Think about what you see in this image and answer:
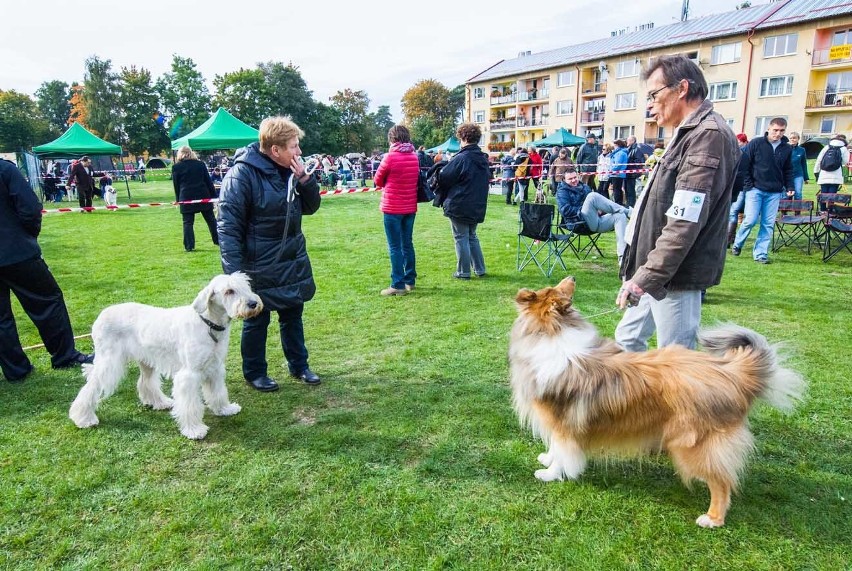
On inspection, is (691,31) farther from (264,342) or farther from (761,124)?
(264,342)

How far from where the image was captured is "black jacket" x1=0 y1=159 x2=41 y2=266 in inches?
157

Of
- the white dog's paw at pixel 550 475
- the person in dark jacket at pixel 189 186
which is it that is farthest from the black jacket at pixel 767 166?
the person in dark jacket at pixel 189 186

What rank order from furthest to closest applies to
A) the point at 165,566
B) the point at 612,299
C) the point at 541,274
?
the point at 541,274 → the point at 612,299 → the point at 165,566

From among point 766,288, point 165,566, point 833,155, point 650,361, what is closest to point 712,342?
point 650,361

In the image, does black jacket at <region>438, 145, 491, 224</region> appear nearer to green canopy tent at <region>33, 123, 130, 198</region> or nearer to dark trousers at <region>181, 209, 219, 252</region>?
dark trousers at <region>181, 209, 219, 252</region>

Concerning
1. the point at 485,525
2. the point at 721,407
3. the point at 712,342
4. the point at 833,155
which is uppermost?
the point at 833,155

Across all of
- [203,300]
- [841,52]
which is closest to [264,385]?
[203,300]

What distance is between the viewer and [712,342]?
2.63 meters

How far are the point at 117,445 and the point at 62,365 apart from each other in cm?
174

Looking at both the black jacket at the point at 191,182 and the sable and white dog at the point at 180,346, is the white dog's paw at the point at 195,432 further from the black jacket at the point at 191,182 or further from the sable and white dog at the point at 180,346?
the black jacket at the point at 191,182

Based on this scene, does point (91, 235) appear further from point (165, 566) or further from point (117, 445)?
point (165, 566)

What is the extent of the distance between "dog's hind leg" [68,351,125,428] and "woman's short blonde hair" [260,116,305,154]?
6.09 feet

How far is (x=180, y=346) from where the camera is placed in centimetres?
338

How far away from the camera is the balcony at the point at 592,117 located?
42.8 m
